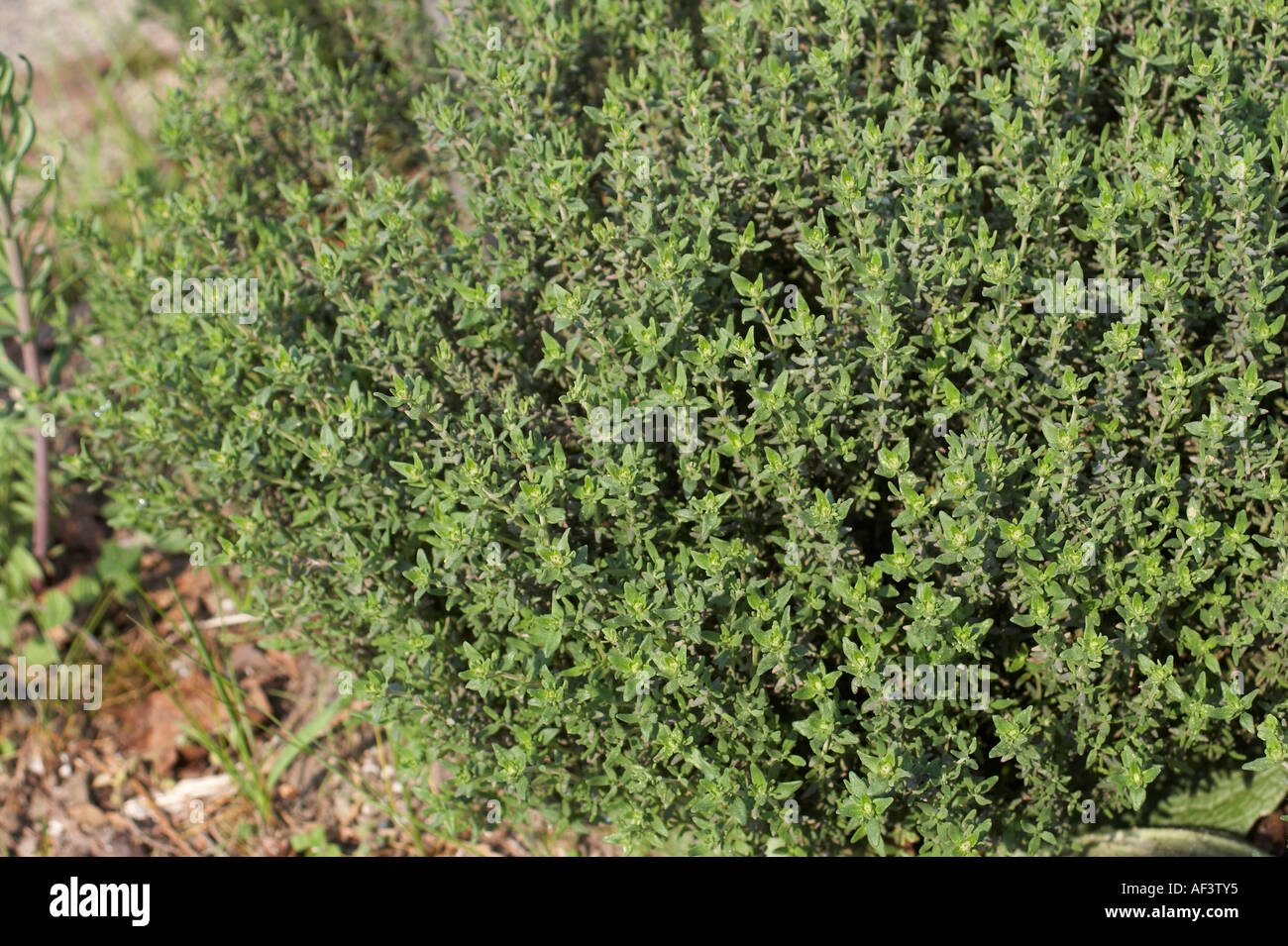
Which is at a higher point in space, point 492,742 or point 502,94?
point 502,94

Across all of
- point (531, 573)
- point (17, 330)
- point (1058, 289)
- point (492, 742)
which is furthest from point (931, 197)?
point (17, 330)

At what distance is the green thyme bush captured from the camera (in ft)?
11.0

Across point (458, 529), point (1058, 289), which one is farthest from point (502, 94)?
point (1058, 289)

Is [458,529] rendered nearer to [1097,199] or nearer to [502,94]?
[502,94]

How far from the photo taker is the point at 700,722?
11.5 feet

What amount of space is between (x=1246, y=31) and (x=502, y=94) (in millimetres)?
2525

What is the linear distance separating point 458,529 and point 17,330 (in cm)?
275

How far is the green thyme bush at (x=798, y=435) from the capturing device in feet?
11.0

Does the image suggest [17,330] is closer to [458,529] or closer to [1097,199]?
[458,529]

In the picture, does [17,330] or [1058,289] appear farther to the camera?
[17,330]

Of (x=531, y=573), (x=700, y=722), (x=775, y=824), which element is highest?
(x=531, y=573)

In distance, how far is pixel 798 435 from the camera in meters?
3.43

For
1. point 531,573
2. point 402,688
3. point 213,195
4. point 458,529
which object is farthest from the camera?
point 213,195

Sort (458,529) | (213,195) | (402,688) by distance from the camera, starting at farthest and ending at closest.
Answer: (213,195), (402,688), (458,529)
